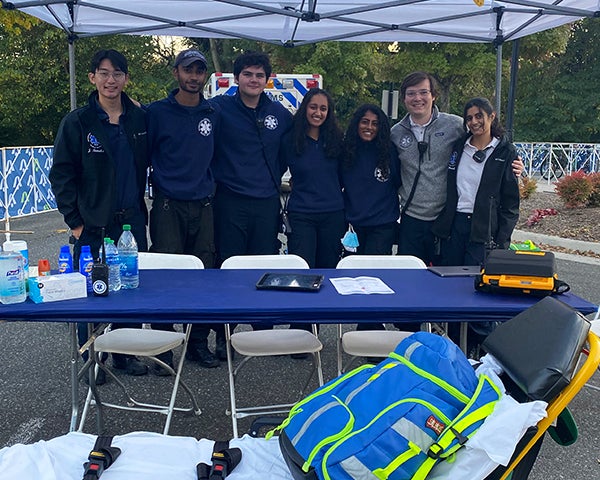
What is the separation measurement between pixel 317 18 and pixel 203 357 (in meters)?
2.44

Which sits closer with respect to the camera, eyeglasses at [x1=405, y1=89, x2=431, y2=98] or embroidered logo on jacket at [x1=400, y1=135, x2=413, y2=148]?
eyeglasses at [x1=405, y1=89, x2=431, y2=98]

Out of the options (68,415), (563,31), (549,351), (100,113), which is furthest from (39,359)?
(563,31)

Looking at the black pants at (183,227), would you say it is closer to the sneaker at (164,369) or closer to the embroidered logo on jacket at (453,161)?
the sneaker at (164,369)

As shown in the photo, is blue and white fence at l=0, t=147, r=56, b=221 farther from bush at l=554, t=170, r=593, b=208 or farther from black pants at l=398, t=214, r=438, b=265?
bush at l=554, t=170, r=593, b=208

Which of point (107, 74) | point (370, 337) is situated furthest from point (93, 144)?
point (370, 337)

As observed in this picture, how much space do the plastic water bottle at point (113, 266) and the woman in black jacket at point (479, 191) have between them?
223cm

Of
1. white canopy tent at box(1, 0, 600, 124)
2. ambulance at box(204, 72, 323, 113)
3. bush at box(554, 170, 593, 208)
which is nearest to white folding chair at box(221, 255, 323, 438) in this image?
white canopy tent at box(1, 0, 600, 124)

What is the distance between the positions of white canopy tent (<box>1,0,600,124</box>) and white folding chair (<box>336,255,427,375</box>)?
1.69 metres

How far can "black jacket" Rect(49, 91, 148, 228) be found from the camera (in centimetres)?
367

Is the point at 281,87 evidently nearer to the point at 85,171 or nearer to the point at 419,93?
the point at 419,93

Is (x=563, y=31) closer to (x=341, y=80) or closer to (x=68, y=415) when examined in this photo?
(x=341, y=80)

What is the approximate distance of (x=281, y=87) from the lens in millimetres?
9828

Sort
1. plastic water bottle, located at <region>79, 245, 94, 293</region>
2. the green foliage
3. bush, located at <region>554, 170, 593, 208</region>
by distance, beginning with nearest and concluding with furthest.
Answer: plastic water bottle, located at <region>79, 245, 94, 293</region> < bush, located at <region>554, 170, 593, 208</region> < the green foliage

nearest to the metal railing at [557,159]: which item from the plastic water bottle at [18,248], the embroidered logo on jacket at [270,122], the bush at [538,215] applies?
the bush at [538,215]
